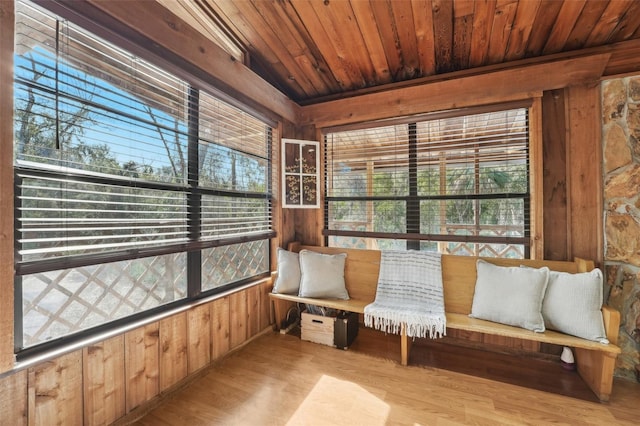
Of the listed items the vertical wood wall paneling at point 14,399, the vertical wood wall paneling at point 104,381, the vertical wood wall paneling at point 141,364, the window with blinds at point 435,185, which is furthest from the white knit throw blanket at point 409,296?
the vertical wood wall paneling at point 14,399

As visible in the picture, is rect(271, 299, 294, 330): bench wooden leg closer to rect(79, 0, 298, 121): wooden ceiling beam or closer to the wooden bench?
the wooden bench

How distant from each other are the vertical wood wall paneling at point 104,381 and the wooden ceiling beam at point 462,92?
8.11 feet

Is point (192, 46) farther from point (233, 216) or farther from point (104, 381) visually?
point (104, 381)

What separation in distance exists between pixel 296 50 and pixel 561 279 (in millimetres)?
2644

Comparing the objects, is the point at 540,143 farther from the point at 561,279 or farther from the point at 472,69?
the point at 561,279

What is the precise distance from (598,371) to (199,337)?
2637mm

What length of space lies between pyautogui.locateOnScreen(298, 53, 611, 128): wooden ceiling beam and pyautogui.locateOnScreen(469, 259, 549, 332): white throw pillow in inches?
55.3

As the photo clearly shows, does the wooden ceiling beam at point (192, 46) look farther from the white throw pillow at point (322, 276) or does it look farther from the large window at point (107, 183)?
the white throw pillow at point (322, 276)

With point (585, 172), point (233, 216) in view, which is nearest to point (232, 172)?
point (233, 216)

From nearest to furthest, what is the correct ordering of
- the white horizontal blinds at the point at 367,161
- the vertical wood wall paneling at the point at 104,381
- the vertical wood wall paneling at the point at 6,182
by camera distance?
the vertical wood wall paneling at the point at 6,182 → the vertical wood wall paneling at the point at 104,381 → the white horizontal blinds at the point at 367,161

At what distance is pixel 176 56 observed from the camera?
5.48 ft

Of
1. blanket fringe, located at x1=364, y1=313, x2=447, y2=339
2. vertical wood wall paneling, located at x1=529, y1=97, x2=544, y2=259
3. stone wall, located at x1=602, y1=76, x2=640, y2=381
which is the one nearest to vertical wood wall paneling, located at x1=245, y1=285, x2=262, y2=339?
blanket fringe, located at x1=364, y1=313, x2=447, y2=339

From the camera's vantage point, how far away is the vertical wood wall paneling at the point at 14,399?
3.47 feet

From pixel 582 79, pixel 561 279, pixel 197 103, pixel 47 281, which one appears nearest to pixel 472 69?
pixel 582 79
